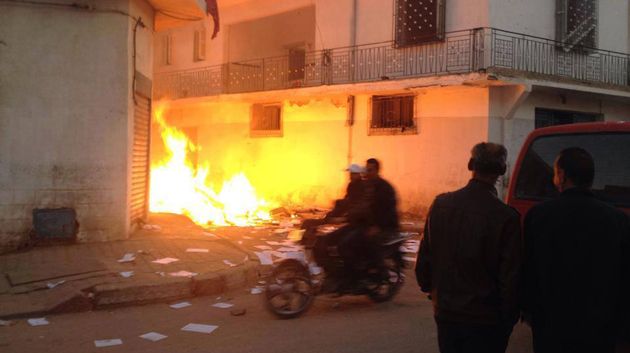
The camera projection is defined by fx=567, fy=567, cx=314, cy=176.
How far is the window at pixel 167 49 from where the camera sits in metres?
23.7

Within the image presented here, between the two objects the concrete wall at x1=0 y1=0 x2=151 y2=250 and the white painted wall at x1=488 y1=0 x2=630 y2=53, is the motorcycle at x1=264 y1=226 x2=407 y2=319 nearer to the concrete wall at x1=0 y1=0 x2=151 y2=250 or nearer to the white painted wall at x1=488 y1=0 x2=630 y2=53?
the concrete wall at x1=0 y1=0 x2=151 y2=250

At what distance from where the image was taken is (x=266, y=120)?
20.1 metres

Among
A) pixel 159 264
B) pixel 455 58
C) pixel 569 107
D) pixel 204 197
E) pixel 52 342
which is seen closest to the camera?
pixel 52 342

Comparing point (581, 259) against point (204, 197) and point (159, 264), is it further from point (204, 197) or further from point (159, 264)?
point (204, 197)

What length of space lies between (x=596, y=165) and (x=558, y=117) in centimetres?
1265

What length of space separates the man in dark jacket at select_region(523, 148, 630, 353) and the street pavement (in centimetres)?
243

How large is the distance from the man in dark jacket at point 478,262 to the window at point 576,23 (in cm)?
1472

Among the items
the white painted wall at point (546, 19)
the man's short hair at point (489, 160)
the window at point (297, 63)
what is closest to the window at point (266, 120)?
the window at point (297, 63)

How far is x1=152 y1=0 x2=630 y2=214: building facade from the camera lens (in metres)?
14.5

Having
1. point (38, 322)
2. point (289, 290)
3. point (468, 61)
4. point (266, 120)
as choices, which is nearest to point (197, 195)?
point (266, 120)

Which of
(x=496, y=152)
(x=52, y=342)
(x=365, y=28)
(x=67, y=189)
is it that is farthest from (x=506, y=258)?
(x=365, y=28)

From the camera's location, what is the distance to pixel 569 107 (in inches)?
636

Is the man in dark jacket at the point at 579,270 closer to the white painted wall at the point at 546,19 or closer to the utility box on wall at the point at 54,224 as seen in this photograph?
the utility box on wall at the point at 54,224

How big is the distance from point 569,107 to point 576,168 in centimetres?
1483
